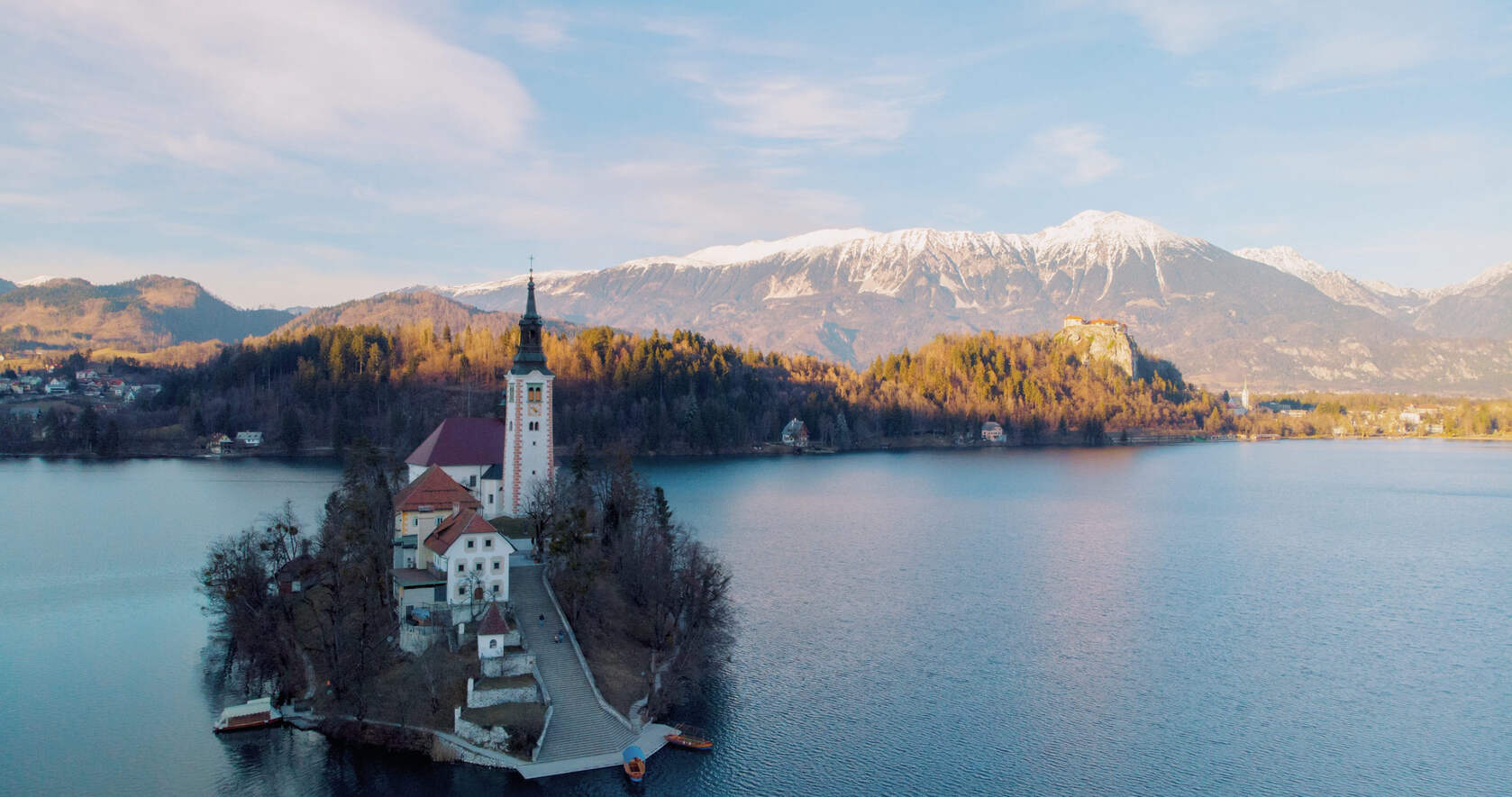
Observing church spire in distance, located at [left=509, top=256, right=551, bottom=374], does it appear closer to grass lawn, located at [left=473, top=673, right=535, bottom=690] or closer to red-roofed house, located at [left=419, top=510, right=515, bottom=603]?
red-roofed house, located at [left=419, top=510, right=515, bottom=603]

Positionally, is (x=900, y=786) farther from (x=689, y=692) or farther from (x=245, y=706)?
(x=245, y=706)

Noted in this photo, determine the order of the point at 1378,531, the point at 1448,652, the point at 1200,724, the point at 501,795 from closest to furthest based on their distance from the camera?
the point at 501,795 < the point at 1200,724 < the point at 1448,652 < the point at 1378,531

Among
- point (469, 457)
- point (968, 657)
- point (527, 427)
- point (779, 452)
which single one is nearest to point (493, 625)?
point (968, 657)

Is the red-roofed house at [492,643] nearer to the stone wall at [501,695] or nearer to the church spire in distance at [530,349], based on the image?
the stone wall at [501,695]

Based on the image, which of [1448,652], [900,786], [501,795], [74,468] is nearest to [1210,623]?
→ [1448,652]

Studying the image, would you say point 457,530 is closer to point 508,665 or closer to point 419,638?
point 419,638

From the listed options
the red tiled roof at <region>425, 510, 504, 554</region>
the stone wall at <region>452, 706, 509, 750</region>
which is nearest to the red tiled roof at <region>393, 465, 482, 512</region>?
the red tiled roof at <region>425, 510, 504, 554</region>

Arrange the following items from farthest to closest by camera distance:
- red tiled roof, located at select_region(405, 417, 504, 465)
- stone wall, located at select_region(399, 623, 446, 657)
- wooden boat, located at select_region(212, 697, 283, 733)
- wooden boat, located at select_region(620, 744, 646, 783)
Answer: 1. red tiled roof, located at select_region(405, 417, 504, 465)
2. stone wall, located at select_region(399, 623, 446, 657)
3. wooden boat, located at select_region(212, 697, 283, 733)
4. wooden boat, located at select_region(620, 744, 646, 783)
